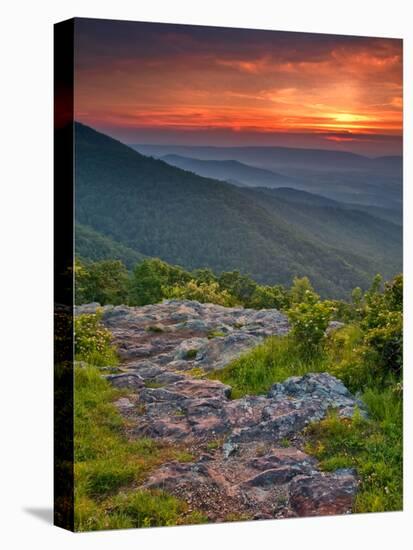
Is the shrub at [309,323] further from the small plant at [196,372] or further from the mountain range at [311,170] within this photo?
the mountain range at [311,170]

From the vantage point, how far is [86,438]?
34.9 feet

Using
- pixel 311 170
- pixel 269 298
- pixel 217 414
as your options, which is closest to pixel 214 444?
pixel 217 414

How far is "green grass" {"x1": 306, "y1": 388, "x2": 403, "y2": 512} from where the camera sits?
448 inches

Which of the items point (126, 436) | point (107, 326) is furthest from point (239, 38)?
point (126, 436)

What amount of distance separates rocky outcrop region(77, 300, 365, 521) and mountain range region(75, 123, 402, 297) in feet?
1.68

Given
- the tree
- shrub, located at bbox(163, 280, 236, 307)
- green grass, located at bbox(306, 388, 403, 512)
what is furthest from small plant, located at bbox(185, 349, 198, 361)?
green grass, located at bbox(306, 388, 403, 512)

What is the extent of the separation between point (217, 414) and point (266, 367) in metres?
0.74

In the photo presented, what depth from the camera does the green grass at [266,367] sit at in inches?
450

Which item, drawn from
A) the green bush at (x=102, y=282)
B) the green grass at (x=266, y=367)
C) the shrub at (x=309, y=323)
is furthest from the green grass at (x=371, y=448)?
the green bush at (x=102, y=282)

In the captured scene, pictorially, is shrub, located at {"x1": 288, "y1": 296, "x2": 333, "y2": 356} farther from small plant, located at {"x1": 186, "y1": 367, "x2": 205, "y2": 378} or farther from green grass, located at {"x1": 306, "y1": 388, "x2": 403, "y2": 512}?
small plant, located at {"x1": 186, "y1": 367, "x2": 205, "y2": 378}

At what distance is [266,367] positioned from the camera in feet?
38.0

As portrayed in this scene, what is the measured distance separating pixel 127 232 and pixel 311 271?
1854mm

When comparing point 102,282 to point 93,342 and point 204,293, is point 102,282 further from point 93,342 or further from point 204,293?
point 204,293

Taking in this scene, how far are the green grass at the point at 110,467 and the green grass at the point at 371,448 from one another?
1.31 meters
